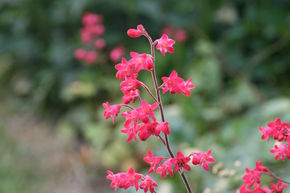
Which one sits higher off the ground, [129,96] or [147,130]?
[129,96]

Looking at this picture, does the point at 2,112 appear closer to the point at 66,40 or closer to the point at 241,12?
the point at 66,40

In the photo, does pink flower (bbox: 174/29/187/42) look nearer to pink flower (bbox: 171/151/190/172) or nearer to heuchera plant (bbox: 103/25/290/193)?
heuchera plant (bbox: 103/25/290/193)

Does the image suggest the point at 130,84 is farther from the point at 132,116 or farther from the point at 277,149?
the point at 277,149

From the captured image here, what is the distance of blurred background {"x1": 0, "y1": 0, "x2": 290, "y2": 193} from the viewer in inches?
139

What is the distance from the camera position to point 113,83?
14.2ft

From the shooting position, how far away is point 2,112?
5000 millimetres

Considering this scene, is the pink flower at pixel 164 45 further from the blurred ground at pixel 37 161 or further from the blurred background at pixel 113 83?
the blurred ground at pixel 37 161

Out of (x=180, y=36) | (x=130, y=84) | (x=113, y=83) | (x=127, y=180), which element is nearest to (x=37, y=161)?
(x=113, y=83)

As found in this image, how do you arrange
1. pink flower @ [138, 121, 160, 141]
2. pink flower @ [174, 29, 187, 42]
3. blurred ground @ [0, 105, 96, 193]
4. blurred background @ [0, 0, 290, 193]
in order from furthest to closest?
pink flower @ [174, 29, 187, 42], blurred ground @ [0, 105, 96, 193], blurred background @ [0, 0, 290, 193], pink flower @ [138, 121, 160, 141]

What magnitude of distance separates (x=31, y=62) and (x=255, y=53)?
2579 millimetres

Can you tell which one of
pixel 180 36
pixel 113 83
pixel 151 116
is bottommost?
pixel 151 116

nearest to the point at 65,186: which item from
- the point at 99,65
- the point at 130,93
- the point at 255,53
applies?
the point at 99,65

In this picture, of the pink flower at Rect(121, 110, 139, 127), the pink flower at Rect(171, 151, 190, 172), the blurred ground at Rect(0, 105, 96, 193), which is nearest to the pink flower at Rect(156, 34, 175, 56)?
Result: the pink flower at Rect(121, 110, 139, 127)

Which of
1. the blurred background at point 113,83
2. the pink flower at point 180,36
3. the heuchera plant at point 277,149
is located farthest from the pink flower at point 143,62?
the pink flower at point 180,36
